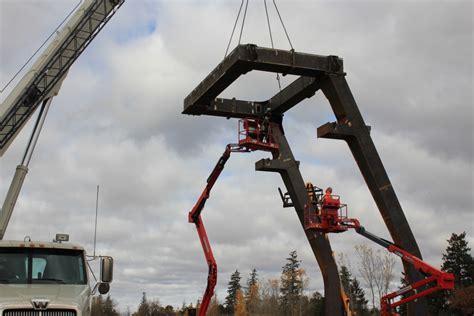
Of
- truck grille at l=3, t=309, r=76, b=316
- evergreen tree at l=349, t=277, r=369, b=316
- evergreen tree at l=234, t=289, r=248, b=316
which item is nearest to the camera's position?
truck grille at l=3, t=309, r=76, b=316

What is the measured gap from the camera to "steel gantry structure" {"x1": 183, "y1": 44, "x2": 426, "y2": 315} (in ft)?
58.0

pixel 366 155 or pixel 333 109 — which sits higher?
pixel 333 109

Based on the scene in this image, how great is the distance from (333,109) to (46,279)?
12.3 metres

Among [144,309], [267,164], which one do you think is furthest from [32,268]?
[144,309]

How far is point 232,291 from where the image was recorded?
126938 millimetres

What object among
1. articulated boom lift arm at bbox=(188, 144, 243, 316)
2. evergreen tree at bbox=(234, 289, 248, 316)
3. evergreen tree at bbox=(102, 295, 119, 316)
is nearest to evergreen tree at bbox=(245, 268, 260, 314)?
evergreen tree at bbox=(234, 289, 248, 316)

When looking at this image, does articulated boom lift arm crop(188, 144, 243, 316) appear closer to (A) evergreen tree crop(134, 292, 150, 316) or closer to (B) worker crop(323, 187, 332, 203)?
(B) worker crop(323, 187, 332, 203)

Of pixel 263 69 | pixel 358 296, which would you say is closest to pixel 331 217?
pixel 263 69

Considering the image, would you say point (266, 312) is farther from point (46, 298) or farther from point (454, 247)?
point (46, 298)

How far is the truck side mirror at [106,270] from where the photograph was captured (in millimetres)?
10125

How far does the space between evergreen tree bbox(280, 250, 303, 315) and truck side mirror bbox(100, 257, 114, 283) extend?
8594cm

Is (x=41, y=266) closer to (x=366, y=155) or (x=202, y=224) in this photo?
(x=366, y=155)

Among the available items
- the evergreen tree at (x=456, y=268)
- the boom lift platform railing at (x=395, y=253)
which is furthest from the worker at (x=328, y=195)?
the evergreen tree at (x=456, y=268)

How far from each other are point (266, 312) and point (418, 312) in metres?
79.1
